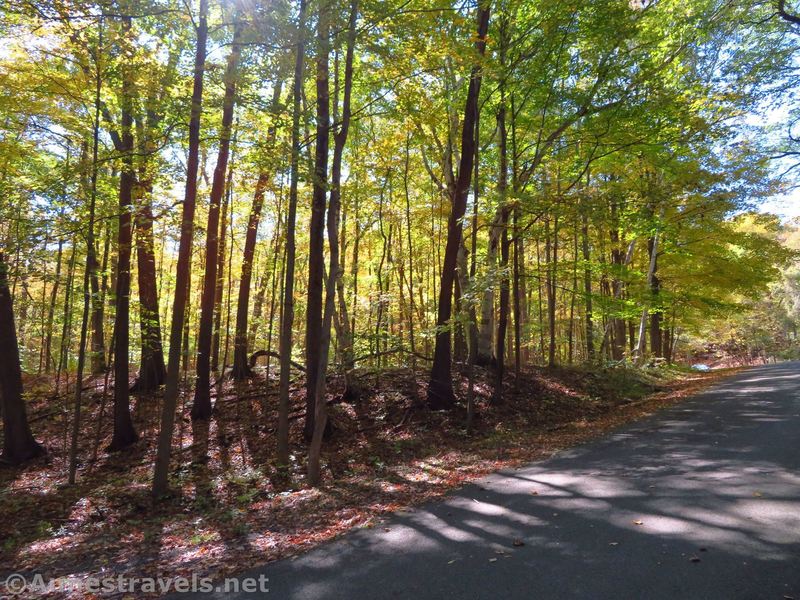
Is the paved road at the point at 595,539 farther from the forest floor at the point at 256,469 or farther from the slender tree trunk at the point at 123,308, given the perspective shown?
the slender tree trunk at the point at 123,308

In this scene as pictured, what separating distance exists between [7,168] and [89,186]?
2048 millimetres

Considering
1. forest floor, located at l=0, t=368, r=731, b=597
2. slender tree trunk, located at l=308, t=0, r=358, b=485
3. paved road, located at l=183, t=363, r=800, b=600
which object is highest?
slender tree trunk, located at l=308, t=0, r=358, b=485

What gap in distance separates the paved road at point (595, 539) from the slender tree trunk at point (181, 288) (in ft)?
12.7

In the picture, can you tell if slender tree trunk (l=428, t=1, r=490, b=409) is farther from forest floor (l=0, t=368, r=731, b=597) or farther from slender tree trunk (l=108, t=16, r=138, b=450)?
slender tree trunk (l=108, t=16, r=138, b=450)

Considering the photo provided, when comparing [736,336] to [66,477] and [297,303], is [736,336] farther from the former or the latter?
[66,477]

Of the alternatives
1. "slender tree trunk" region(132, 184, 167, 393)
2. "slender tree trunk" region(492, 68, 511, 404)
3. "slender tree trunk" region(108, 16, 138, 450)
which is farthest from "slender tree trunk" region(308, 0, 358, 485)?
"slender tree trunk" region(492, 68, 511, 404)

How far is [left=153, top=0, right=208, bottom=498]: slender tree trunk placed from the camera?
272 inches

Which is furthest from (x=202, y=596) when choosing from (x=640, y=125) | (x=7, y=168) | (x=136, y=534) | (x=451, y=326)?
(x=640, y=125)

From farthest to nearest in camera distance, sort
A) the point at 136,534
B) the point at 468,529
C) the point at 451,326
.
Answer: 1. the point at 451,326
2. the point at 136,534
3. the point at 468,529

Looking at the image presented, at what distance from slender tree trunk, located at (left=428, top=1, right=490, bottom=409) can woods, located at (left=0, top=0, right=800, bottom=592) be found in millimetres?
62

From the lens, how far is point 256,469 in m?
8.94

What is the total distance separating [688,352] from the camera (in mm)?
47375

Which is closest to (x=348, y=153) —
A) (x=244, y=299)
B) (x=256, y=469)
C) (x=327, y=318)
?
(x=244, y=299)

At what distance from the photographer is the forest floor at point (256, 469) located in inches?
204
